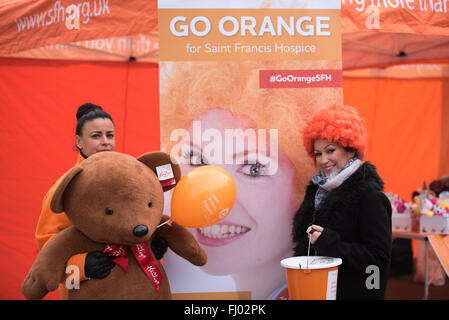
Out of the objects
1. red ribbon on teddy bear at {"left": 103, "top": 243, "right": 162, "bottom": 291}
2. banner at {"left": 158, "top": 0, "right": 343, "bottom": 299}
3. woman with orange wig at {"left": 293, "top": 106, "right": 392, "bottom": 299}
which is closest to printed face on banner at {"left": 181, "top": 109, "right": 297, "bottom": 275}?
banner at {"left": 158, "top": 0, "right": 343, "bottom": 299}

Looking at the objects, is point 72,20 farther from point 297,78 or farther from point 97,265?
point 97,265

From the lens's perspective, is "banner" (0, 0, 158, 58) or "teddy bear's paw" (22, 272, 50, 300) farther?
"banner" (0, 0, 158, 58)

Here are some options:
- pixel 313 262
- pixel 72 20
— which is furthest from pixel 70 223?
pixel 72 20

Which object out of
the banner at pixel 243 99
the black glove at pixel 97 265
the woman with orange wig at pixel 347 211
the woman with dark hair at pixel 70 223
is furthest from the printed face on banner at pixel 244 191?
the black glove at pixel 97 265

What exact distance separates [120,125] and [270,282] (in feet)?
8.97

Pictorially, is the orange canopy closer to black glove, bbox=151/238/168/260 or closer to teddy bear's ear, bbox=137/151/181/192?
teddy bear's ear, bbox=137/151/181/192

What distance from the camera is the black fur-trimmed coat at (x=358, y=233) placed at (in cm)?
214

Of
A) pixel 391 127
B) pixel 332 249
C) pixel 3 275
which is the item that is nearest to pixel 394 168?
pixel 391 127

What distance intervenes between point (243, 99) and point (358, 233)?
104cm

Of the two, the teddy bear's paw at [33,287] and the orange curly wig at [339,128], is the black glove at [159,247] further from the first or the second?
the orange curly wig at [339,128]

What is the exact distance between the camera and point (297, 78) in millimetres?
2691

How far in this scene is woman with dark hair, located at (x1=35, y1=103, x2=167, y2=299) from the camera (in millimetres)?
2029

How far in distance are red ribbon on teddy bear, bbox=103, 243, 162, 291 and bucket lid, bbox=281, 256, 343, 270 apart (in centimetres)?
63
